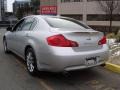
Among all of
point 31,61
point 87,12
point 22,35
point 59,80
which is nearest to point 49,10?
point 87,12

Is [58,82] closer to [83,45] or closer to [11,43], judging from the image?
[83,45]

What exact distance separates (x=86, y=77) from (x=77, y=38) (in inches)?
47.1

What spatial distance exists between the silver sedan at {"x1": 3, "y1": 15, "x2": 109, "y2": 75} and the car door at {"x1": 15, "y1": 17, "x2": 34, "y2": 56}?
6 cm

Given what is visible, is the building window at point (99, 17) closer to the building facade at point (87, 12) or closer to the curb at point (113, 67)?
the building facade at point (87, 12)

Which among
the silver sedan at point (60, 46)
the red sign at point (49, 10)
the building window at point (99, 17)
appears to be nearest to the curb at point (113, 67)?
the silver sedan at point (60, 46)

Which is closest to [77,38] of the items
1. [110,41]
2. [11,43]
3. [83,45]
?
[83,45]

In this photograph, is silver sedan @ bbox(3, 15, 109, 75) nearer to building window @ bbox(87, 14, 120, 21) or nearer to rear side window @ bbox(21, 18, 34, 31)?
rear side window @ bbox(21, 18, 34, 31)

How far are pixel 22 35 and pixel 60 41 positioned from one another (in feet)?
6.39

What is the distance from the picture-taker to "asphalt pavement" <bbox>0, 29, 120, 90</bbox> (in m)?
5.71

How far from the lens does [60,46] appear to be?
5.65 meters

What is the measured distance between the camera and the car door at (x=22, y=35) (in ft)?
23.1

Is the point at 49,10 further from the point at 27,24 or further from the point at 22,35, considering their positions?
the point at 22,35

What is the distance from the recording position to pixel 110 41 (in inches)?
437

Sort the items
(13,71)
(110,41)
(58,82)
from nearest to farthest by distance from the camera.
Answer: (58,82)
(13,71)
(110,41)
